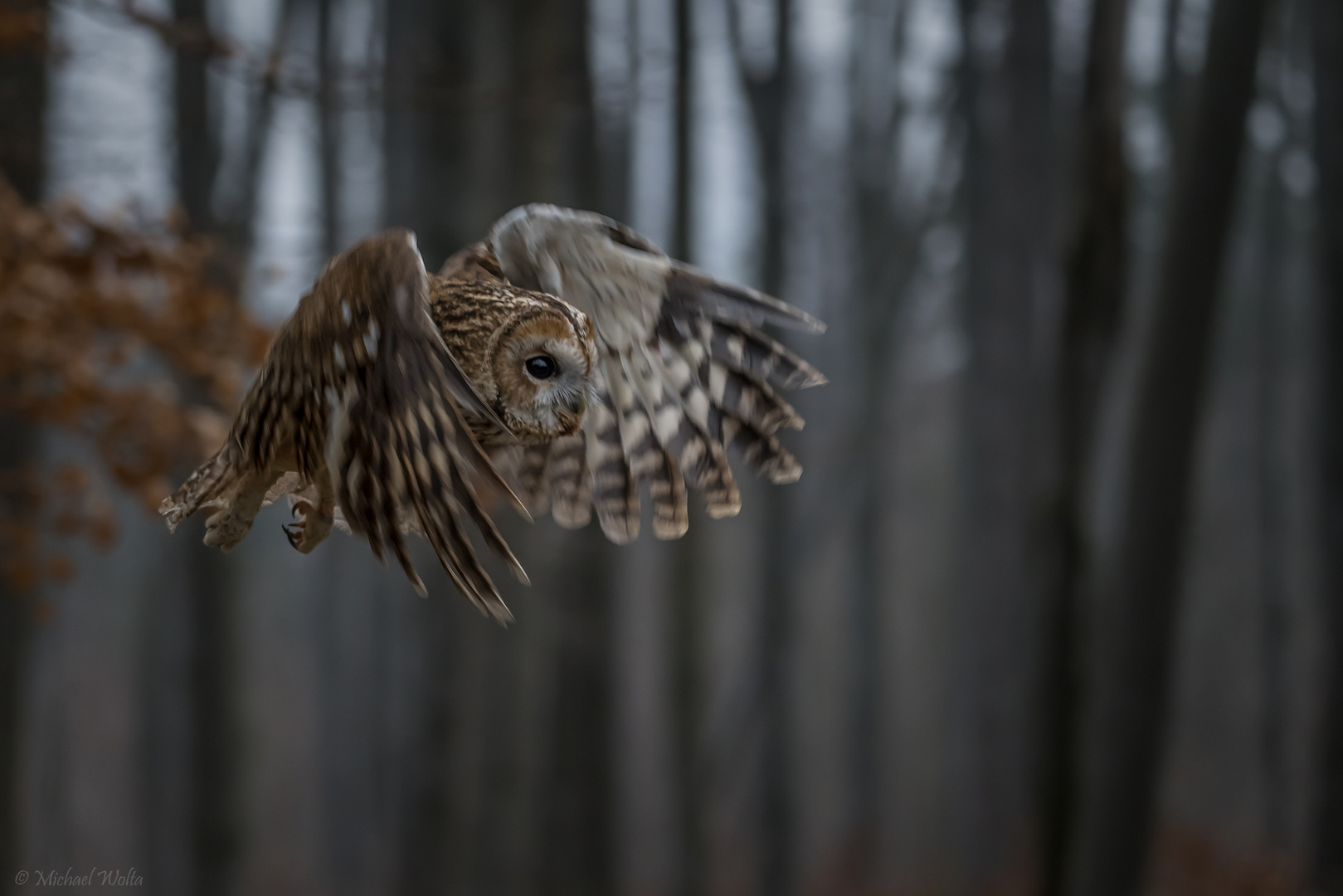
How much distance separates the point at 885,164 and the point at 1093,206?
989 centimetres

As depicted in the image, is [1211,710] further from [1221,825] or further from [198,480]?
[198,480]

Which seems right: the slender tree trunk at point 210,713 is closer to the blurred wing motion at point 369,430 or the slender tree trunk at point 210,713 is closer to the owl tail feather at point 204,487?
the owl tail feather at point 204,487

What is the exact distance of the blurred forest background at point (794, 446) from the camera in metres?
3.38

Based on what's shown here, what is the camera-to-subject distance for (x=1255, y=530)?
19.7 meters

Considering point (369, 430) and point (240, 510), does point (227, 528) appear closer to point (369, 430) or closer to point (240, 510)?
point (240, 510)

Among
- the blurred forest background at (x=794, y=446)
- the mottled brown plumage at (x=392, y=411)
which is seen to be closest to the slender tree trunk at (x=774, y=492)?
the blurred forest background at (x=794, y=446)

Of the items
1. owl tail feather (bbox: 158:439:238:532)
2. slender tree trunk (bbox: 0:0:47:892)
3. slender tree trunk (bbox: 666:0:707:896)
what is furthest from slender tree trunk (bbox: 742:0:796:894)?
owl tail feather (bbox: 158:439:238:532)

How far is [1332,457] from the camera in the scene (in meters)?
6.62

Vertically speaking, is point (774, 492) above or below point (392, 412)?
below

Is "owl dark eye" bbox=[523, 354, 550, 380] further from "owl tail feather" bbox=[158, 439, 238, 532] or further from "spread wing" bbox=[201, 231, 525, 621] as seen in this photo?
"owl tail feather" bbox=[158, 439, 238, 532]

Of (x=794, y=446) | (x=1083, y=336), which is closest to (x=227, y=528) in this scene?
(x=1083, y=336)

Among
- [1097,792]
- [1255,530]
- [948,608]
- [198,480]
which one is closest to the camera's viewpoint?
[198,480]

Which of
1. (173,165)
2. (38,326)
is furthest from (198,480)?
(173,165)

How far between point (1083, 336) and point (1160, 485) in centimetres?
64
